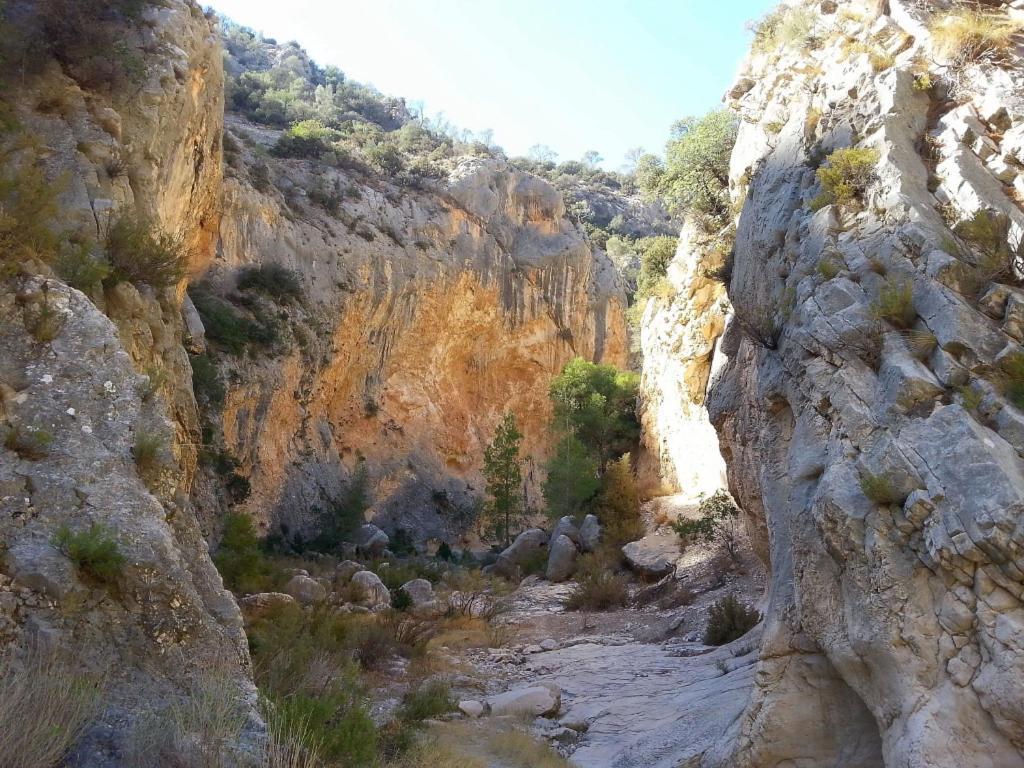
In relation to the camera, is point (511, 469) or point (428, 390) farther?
point (428, 390)

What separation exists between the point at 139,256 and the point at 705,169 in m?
15.2

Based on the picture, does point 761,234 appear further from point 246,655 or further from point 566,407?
point 566,407

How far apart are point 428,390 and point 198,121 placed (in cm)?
2321

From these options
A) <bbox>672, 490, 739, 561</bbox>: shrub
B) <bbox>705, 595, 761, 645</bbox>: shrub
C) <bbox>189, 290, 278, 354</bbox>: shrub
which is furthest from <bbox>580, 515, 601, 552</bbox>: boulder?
<bbox>189, 290, 278, 354</bbox>: shrub

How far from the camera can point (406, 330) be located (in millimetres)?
34531

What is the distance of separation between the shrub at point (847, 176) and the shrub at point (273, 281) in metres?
22.6

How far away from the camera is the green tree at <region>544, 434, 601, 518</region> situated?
26.9 meters

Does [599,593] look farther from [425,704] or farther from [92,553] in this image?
[92,553]

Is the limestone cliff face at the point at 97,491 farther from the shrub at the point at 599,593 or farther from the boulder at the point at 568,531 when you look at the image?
the boulder at the point at 568,531

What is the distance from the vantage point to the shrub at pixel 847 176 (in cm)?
746

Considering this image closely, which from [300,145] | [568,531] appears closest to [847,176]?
[568,531]

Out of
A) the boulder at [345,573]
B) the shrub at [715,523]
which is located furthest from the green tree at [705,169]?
the boulder at [345,573]

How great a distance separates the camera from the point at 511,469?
30781mm

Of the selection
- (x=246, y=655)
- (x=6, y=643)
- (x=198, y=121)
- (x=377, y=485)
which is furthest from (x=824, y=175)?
(x=377, y=485)
